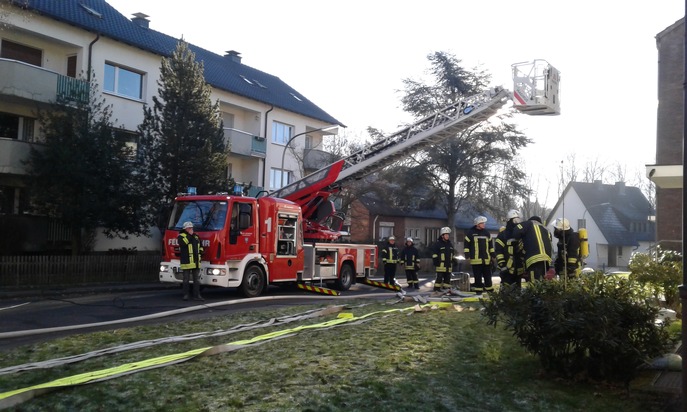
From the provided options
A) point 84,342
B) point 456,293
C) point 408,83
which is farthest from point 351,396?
point 408,83

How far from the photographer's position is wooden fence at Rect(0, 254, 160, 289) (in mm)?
18531

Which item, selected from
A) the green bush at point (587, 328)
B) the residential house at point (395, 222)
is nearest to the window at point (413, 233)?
the residential house at point (395, 222)

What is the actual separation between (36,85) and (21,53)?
8.63ft

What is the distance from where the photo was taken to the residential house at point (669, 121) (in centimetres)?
2620

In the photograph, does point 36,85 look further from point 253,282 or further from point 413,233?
point 413,233

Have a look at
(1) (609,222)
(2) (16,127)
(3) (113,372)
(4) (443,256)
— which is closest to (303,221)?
(4) (443,256)

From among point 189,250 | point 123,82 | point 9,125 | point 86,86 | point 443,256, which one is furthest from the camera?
point 123,82

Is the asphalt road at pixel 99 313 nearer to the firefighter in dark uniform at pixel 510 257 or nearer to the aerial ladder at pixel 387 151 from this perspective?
the aerial ladder at pixel 387 151

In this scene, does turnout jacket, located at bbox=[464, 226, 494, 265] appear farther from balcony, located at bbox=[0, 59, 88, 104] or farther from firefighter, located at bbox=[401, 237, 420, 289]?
balcony, located at bbox=[0, 59, 88, 104]

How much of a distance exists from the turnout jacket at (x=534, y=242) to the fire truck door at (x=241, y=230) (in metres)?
6.62

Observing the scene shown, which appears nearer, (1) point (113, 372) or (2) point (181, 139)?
(1) point (113, 372)

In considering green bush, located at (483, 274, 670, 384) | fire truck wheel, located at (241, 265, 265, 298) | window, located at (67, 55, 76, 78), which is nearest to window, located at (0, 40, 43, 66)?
window, located at (67, 55, 76, 78)

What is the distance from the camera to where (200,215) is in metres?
15.3

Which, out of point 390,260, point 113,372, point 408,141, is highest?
point 408,141
